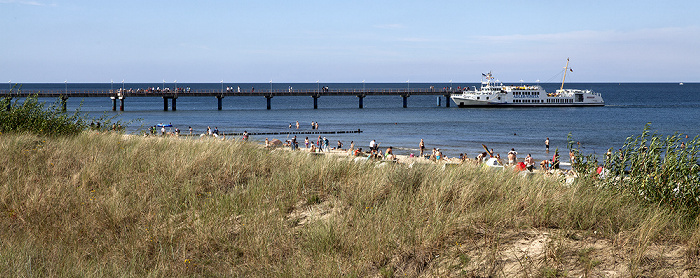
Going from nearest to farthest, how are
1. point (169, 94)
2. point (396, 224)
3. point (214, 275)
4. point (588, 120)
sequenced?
1. point (214, 275)
2. point (396, 224)
3. point (588, 120)
4. point (169, 94)

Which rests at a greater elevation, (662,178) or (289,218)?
(662,178)

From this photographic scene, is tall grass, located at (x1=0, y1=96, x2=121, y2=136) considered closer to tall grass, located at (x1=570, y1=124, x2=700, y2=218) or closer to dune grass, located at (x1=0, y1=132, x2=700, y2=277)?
dune grass, located at (x1=0, y1=132, x2=700, y2=277)

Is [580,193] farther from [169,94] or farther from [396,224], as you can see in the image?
[169,94]

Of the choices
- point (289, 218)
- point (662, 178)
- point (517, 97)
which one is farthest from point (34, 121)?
point (517, 97)

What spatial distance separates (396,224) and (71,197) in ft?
14.3

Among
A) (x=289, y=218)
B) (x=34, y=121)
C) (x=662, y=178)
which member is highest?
(x=34, y=121)

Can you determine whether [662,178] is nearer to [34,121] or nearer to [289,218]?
[289,218]

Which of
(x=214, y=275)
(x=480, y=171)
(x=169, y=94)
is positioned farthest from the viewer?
(x=169, y=94)

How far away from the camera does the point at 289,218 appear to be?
6961 mm

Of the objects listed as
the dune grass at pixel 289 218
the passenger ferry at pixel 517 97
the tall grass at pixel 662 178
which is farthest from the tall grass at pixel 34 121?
the passenger ferry at pixel 517 97

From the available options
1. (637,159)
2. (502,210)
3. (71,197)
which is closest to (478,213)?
(502,210)

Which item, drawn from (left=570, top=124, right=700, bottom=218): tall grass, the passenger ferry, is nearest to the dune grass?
(left=570, top=124, right=700, bottom=218): tall grass

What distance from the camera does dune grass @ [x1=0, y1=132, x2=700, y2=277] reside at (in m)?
5.62

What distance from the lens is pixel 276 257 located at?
5.88 m
